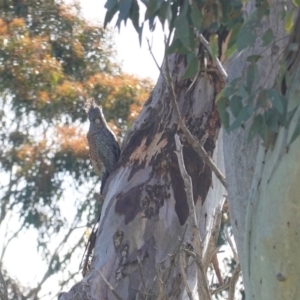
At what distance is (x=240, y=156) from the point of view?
3.39 m

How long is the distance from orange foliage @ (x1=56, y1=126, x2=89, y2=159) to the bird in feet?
9.93

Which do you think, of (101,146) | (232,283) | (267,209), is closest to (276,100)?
(267,209)

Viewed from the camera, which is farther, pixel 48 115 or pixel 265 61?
pixel 48 115

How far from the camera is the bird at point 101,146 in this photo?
19.9ft

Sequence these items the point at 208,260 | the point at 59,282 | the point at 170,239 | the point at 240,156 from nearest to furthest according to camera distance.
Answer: the point at 240,156, the point at 208,260, the point at 170,239, the point at 59,282

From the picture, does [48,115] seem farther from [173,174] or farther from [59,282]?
[173,174]

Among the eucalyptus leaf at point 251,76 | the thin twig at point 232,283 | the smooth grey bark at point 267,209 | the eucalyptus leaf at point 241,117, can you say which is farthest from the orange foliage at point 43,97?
the eucalyptus leaf at point 241,117

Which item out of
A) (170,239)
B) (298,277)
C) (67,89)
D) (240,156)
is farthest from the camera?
(67,89)

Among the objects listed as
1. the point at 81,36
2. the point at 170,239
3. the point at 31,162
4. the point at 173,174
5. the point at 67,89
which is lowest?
the point at 170,239

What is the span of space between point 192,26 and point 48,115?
25.1 feet

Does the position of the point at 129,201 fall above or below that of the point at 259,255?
above

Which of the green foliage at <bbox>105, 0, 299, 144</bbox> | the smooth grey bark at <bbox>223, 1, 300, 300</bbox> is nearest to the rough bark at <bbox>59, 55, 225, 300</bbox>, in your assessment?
the smooth grey bark at <bbox>223, 1, 300, 300</bbox>

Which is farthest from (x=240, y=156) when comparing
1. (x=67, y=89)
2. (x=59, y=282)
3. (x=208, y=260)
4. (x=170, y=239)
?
(x=59, y=282)

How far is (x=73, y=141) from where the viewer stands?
10.5 metres
